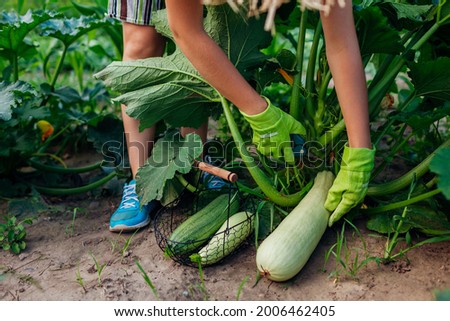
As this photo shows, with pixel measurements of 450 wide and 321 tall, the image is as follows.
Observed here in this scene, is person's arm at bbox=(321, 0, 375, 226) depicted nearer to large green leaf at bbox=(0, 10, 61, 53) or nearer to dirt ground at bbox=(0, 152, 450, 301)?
dirt ground at bbox=(0, 152, 450, 301)

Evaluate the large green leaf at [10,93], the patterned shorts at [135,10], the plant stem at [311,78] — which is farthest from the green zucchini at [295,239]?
the large green leaf at [10,93]

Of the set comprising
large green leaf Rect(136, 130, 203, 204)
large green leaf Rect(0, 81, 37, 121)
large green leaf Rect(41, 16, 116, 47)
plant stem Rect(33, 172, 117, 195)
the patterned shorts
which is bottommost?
plant stem Rect(33, 172, 117, 195)

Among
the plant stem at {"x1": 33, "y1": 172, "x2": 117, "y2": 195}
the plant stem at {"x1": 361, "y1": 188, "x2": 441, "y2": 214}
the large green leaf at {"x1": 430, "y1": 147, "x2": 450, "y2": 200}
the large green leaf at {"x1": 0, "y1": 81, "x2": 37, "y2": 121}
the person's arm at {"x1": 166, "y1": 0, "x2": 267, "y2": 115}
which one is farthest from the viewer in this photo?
the plant stem at {"x1": 33, "y1": 172, "x2": 117, "y2": 195}

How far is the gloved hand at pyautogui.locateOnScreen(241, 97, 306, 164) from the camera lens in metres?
1.63

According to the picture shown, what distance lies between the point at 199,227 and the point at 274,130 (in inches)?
16.0

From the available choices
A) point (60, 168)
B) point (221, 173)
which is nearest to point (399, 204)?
point (221, 173)

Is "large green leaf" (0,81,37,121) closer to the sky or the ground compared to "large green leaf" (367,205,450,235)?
closer to the sky

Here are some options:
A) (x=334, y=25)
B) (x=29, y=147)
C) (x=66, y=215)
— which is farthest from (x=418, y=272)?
(x=29, y=147)

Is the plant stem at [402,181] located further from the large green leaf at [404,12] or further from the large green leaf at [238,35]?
the large green leaf at [238,35]

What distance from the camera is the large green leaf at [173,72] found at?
1.79 meters

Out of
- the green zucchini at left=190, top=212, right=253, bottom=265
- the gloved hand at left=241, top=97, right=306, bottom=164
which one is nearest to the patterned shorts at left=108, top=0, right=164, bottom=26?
the gloved hand at left=241, top=97, right=306, bottom=164

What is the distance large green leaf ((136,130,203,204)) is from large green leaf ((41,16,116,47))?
67cm

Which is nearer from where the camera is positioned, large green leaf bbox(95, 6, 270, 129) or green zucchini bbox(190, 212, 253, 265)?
green zucchini bbox(190, 212, 253, 265)

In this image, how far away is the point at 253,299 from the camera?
1.54 metres
